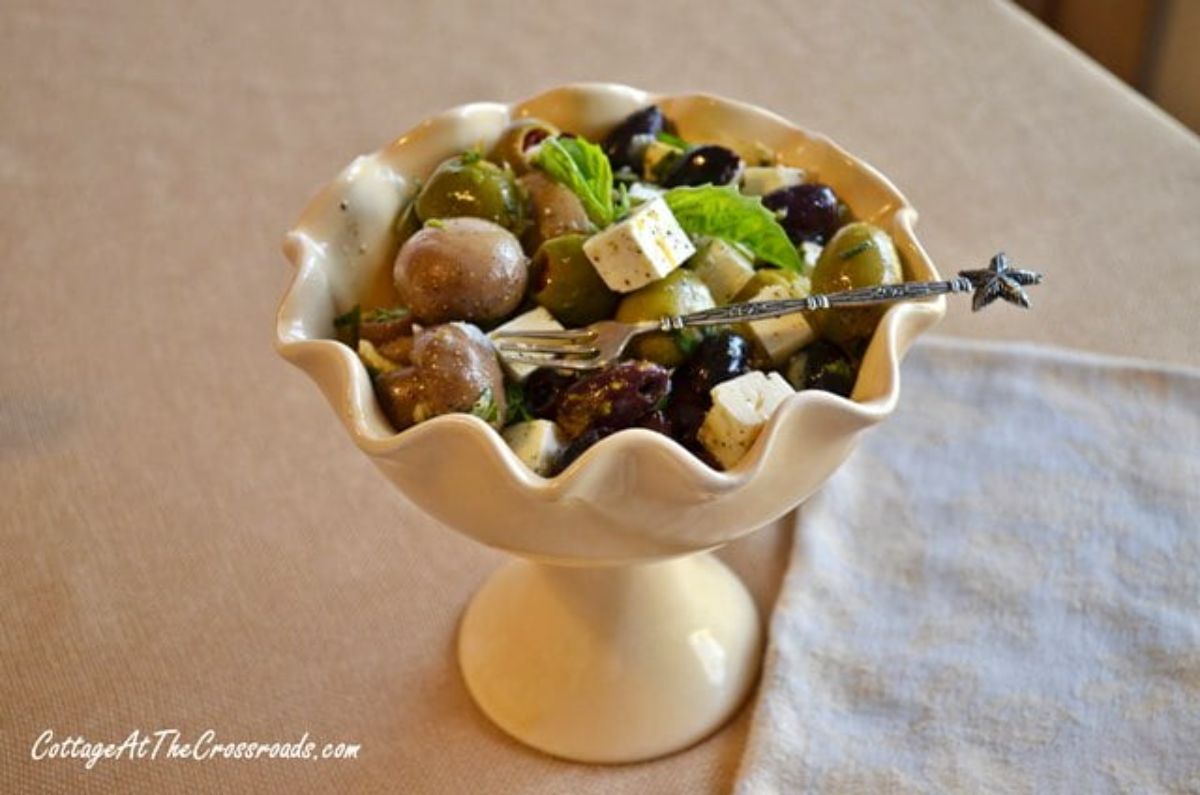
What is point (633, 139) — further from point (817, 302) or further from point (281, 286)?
point (281, 286)

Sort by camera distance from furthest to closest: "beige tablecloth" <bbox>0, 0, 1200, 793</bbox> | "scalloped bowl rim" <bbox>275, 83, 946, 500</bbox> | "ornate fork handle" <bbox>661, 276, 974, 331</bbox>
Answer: "beige tablecloth" <bbox>0, 0, 1200, 793</bbox> → "ornate fork handle" <bbox>661, 276, 974, 331</bbox> → "scalloped bowl rim" <bbox>275, 83, 946, 500</bbox>

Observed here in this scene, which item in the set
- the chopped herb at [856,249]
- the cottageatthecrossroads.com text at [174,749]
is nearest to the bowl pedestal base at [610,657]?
the cottageatthecrossroads.com text at [174,749]

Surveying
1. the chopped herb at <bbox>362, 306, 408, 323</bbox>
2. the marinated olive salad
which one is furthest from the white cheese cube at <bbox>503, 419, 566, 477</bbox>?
the chopped herb at <bbox>362, 306, 408, 323</bbox>

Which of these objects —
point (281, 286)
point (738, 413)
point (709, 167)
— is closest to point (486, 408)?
point (738, 413)

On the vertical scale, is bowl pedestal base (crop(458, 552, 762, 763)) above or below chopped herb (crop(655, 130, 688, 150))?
below

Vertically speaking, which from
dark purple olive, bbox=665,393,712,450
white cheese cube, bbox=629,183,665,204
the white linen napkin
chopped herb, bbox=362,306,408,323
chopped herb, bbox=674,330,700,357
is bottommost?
the white linen napkin

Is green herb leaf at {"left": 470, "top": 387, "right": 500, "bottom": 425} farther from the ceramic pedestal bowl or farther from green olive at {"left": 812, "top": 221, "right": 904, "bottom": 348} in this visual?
green olive at {"left": 812, "top": 221, "right": 904, "bottom": 348}

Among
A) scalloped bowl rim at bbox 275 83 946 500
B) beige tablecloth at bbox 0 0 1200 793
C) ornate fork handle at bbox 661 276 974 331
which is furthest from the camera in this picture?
beige tablecloth at bbox 0 0 1200 793
